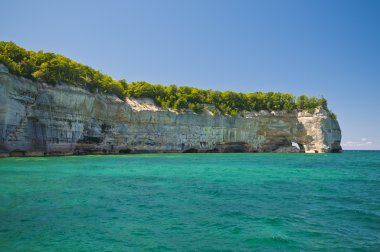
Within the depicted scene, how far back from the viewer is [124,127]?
192ft

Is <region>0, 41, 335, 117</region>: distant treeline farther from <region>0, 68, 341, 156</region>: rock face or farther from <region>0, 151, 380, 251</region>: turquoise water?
<region>0, 151, 380, 251</region>: turquoise water

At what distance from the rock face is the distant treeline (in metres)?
1.97

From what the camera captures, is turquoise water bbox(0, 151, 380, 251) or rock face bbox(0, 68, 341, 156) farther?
rock face bbox(0, 68, 341, 156)

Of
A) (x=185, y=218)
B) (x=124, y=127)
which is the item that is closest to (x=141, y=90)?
(x=124, y=127)

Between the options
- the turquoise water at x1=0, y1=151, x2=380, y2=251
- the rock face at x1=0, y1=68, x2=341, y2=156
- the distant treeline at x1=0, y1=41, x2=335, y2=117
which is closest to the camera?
the turquoise water at x1=0, y1=151, x2=380, y2=251

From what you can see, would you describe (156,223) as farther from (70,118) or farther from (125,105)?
(125,105)

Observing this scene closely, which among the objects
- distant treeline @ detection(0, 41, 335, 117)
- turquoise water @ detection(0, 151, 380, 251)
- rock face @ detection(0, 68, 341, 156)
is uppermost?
distant treeline @ detection(0, 41, 335, 117)

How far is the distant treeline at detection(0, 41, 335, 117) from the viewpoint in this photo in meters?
42.9

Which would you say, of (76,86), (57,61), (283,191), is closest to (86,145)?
(76,86)

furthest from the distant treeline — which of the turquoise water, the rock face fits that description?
the turquoise water

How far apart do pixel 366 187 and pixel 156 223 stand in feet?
47.4

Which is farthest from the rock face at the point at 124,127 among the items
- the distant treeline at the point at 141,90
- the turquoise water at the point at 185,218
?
the turquoise water at the point at 185,218

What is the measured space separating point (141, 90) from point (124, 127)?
36.0 feet

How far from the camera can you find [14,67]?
3928 cm
